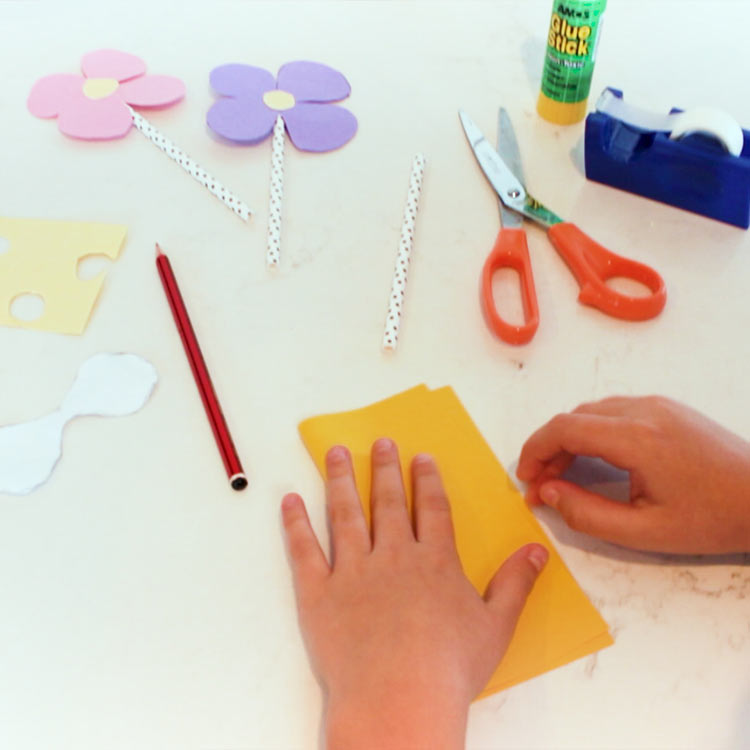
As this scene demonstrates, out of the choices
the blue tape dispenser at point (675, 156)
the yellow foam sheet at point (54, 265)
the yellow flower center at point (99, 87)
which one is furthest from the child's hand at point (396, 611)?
the yellow flower center at point (99, 87)

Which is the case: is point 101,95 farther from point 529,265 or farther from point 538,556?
point 538,556

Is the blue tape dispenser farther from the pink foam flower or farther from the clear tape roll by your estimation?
the pink foam flower

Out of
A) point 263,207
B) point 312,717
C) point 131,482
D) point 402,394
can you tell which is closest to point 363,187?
point 263,207

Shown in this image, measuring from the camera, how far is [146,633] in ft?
1.56

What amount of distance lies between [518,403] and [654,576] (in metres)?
0.15

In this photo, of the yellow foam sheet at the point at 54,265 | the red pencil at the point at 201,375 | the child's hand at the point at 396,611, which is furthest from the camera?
the yellow foam sheet at the point at 54,265

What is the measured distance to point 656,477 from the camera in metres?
0.50

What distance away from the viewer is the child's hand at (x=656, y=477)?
49 centimetres

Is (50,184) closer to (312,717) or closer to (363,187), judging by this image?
(363,187)

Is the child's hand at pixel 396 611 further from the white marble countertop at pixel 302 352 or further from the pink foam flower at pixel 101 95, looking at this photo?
the pink foam flower at pixel 101 95

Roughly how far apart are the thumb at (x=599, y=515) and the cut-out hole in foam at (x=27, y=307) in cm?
42

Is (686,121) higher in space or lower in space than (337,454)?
higher

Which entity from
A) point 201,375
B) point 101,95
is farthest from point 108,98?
point 201,375

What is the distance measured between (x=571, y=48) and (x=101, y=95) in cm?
46
